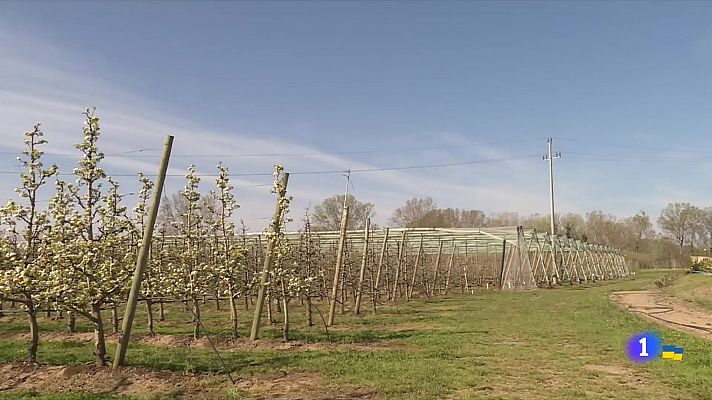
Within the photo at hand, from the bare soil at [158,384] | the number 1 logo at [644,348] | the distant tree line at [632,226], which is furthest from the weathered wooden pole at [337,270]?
the distant tree line at [632,226]

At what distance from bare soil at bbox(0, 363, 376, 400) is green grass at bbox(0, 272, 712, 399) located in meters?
0.47

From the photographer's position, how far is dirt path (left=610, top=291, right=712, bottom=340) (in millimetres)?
13700

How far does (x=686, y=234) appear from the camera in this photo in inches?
3132

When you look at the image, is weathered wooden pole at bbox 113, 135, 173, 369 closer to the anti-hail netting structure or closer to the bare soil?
the bare soil

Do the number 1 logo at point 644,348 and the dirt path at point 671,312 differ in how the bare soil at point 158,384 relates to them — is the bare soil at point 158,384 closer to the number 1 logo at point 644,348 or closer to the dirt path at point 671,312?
the number 1 logo at point 644,348

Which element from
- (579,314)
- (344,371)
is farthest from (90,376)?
(579,314)

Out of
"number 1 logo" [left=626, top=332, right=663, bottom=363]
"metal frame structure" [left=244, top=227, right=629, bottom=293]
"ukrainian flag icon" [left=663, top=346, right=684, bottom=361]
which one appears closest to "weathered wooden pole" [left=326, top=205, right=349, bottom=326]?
"number 1 logo" [left=626, top=332, right=663, bottom=363]

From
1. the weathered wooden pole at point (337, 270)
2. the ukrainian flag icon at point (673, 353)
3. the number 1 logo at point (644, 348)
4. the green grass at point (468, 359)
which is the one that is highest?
the weathered wooden pole at point (337, 270)

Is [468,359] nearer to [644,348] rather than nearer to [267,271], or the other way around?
[644,348]

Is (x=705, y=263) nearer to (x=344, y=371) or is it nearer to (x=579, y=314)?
(x=579, y=314)

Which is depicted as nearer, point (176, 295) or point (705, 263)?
point (176, 295)

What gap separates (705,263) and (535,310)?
30.2m

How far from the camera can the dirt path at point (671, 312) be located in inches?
539

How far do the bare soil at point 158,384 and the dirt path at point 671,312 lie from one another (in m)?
9.83
